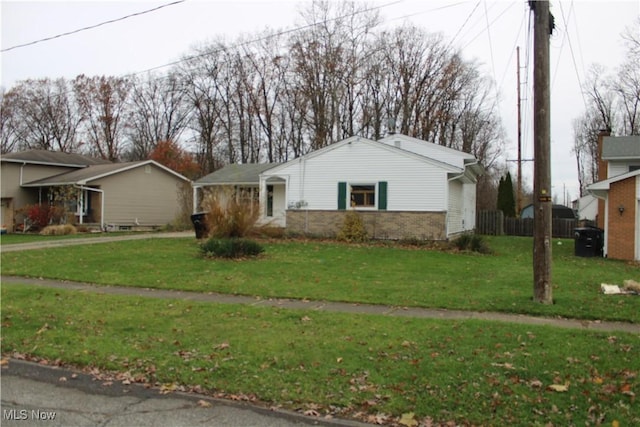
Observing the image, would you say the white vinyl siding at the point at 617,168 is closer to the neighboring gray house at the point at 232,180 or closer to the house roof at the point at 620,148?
the house roof at the point at 620,148

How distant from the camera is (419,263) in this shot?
47.9ft

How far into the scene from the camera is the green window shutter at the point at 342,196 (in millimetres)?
22625

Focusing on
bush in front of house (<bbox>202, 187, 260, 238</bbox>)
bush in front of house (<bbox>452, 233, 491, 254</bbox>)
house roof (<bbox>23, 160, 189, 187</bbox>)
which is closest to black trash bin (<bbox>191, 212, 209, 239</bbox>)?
bush in front of house (<bbox>202, 187, 260, 238</bbox>)

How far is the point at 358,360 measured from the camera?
5609mm

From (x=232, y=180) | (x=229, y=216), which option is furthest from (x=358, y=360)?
(x=232, y=180)

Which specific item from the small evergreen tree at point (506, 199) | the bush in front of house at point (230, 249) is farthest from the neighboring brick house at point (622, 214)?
the small evergreen tree at point (506, 199)

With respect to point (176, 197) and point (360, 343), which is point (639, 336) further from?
point (176, 197)

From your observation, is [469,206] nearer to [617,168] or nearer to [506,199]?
[617,168]

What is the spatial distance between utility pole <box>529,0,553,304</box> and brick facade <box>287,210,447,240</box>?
12.6 metres

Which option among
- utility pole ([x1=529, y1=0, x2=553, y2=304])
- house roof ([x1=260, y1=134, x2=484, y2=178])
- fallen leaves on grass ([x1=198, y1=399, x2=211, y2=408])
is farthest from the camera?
house roof ([x1=260, y1=134, x2=484, y2=178])

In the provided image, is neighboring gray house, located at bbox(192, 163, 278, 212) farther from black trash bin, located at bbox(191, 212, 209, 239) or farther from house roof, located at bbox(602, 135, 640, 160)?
house roof, located at bbox(602, 135, 640, 160)

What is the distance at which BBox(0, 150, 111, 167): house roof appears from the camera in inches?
1245

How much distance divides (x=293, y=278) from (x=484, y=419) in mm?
7572

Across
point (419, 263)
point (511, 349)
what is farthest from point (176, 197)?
point (511, 349)
